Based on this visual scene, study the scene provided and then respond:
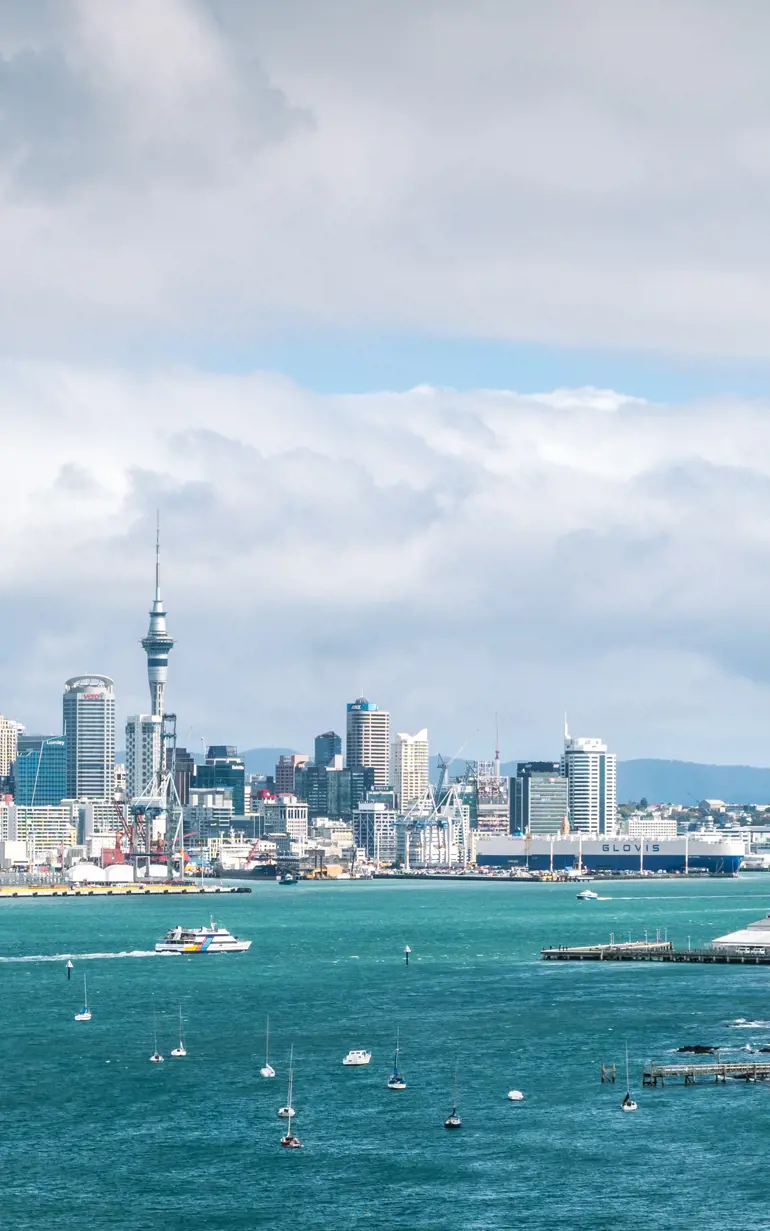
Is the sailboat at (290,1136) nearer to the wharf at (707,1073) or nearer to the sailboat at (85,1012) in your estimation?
the wharf at (707,1073)

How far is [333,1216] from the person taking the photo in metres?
72.2

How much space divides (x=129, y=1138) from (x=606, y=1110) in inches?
877

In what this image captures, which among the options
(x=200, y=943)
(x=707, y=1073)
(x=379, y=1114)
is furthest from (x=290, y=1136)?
(x=200, y=943)

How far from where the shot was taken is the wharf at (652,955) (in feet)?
537

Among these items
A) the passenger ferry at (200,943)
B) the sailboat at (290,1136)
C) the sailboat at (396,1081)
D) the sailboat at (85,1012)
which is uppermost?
the passenger ferry at (200,943)

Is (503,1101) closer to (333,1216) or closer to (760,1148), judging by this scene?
(760,1148)

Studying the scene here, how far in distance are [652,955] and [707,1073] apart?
71.8 meters

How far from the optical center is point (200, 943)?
7244 inches

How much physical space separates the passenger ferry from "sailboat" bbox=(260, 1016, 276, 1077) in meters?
61.1

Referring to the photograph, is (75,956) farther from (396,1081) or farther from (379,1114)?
(379,1114)

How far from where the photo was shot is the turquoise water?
7356cm

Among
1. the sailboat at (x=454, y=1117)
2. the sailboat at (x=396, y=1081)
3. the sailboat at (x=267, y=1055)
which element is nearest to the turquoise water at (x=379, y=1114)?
the sailboat at (x=454, y=1117)

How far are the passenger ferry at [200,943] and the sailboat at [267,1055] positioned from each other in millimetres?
61073

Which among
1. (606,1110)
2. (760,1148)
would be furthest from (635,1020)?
(760,1148)
